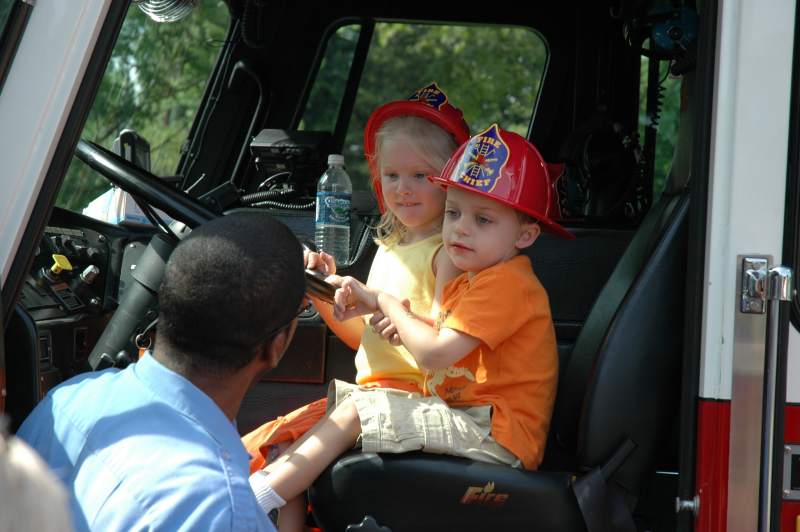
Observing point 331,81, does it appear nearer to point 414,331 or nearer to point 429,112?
point 429,112

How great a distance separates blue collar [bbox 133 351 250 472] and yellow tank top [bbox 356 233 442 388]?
121cm

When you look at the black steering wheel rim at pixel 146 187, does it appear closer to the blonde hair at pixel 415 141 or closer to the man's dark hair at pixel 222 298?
the blonde hair at pixel 415 141

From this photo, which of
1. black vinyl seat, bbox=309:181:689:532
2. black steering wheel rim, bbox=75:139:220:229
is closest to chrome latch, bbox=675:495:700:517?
black vinyl seat, bbox=309:181:689:532

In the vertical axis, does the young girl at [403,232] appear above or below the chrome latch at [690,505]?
above

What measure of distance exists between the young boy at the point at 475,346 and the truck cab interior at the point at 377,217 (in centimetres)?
7

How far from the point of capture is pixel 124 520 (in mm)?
1239

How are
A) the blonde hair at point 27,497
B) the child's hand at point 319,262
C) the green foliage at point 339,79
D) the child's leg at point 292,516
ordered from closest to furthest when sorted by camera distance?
the blonde hair at point 27,497 < the child's leg at point 292,516 < the child's hand at point 319,262 < the green foliage at point 339,79

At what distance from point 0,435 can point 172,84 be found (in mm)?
7616

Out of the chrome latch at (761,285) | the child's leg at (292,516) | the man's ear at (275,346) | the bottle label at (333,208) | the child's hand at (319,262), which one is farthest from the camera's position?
the bottle label at (333,208)

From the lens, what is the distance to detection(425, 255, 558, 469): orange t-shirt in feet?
7.80

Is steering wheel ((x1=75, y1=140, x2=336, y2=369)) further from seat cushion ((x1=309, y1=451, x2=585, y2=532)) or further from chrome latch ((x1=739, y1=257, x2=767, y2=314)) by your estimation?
chrome latch ((x1=739, y1=257, x2=767, y2=314))

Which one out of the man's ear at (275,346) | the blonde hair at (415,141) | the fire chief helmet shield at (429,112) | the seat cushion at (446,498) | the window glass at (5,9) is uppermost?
the fire chief helmet shield at (429,112)

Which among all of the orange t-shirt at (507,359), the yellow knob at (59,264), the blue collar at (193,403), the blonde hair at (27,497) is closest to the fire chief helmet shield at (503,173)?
the orange t-shirt at (507,359)

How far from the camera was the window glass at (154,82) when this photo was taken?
6.14 meters
